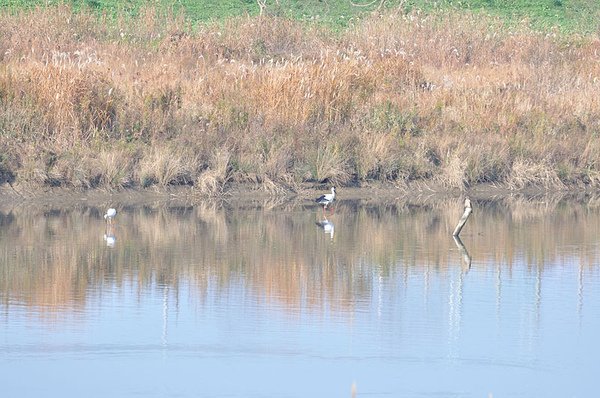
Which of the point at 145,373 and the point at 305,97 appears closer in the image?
the point at 145,373

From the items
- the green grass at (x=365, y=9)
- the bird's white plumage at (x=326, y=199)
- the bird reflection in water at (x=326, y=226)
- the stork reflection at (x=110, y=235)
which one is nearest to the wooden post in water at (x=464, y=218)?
the bird reflection in water at (x=326, y=226)

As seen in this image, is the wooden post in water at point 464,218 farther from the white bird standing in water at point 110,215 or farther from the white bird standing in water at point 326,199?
the white bird standing in water at point 110,215

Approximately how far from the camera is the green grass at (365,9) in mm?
36031

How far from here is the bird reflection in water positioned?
15.9 meters

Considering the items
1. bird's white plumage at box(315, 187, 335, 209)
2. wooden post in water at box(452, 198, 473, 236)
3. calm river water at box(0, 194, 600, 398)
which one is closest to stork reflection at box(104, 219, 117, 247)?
calm river water at box(0, 194, 600, 398)

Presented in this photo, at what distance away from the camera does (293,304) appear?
38.2 feet

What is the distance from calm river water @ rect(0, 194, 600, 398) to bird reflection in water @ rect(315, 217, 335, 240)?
4cm

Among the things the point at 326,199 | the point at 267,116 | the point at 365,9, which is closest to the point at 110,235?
the point at 326,199

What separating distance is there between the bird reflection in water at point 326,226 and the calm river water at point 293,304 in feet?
0.13

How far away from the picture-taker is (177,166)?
18094mm

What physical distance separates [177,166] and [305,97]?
269cm

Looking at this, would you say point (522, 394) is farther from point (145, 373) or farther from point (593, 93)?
point (593, 93)

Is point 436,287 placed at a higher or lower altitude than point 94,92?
lower

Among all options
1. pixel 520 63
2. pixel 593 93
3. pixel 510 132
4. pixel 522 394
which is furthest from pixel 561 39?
pixel 522 394
